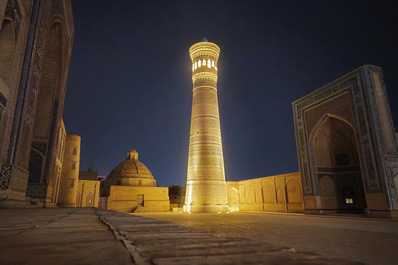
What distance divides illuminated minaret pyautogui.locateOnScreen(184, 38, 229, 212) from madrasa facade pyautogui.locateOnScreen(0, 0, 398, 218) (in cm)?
11

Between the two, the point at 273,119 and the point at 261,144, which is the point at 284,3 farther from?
the point at 261,144

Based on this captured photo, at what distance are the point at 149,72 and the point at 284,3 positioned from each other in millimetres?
20294

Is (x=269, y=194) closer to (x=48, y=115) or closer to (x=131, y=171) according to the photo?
(x=48, y=115)

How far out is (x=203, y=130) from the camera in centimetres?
1483

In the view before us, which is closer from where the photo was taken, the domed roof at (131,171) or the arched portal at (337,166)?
the arched portal at (337,166)

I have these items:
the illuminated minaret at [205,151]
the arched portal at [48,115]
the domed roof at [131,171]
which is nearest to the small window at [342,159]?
the illuminated minaret at [205,151]

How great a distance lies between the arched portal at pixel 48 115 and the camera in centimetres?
748

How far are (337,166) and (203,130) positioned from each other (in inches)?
279

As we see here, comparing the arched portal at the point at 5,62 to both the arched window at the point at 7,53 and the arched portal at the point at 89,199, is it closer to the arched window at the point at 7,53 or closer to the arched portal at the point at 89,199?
the arched window at the point at 7,53

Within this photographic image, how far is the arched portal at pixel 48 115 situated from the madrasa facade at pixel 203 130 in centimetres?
3

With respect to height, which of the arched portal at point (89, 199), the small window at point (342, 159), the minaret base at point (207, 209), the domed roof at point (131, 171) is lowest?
the minaret base at point (207, 209)

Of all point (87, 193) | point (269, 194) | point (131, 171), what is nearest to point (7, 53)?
point (269, 194)

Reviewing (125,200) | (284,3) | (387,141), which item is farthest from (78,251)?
(284,3)

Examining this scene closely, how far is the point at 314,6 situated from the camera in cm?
2706
